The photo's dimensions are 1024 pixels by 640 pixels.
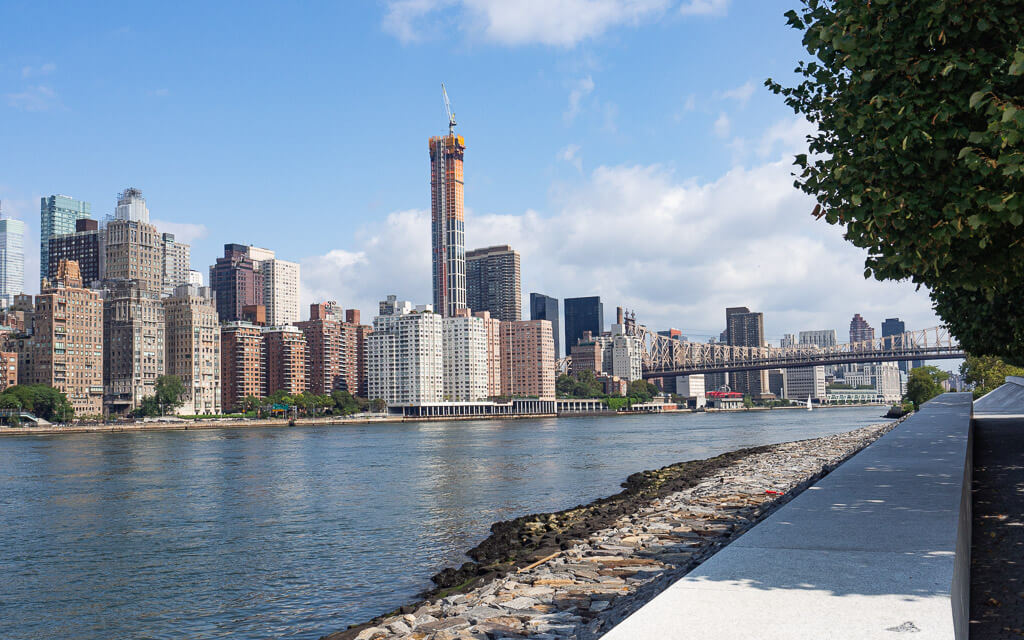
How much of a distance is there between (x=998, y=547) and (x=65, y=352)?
210 metres

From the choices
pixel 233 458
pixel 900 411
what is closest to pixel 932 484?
pixel 233 458

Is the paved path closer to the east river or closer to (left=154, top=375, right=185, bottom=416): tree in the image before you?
the east river

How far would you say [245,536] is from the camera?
26938 mm

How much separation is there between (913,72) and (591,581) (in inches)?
358

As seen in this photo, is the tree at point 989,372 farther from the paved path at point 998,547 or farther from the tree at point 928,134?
the tree at point 928,134

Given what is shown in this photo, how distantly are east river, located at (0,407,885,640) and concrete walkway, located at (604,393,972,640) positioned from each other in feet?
32.1

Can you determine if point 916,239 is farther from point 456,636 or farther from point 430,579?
point 430,579

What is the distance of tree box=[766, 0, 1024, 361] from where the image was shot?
9.66m

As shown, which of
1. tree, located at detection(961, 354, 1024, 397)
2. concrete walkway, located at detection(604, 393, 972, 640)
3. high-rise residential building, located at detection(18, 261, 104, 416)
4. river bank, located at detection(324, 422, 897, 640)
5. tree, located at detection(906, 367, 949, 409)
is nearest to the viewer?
concrete walkway, located at detection(604, 393, 972, 640)

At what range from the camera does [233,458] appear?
68.2 metres

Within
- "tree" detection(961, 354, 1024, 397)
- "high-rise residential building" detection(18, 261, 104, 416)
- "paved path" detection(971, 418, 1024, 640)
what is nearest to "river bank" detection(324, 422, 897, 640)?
"paved path" detection(971, 418, 1024, 640)

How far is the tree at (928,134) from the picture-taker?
9656 millimetres

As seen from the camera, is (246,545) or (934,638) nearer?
(934,638)

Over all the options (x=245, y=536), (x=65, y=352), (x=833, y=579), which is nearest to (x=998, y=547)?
(x=833, y=579)
